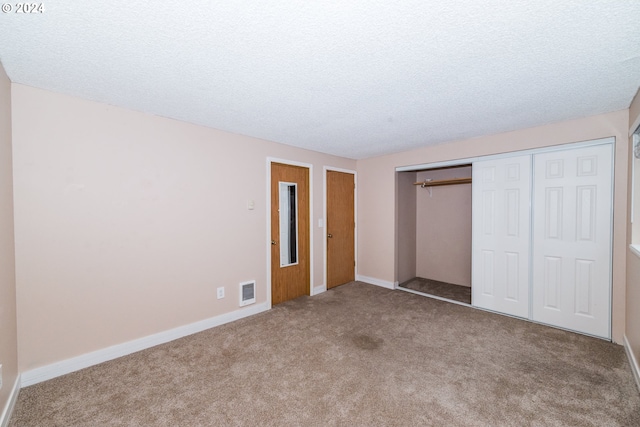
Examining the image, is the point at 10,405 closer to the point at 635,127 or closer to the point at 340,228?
the point at 340,228

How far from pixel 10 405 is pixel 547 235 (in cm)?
502

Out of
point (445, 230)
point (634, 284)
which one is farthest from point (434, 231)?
point (634, 284)

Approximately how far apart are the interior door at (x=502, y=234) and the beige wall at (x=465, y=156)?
0.25 m

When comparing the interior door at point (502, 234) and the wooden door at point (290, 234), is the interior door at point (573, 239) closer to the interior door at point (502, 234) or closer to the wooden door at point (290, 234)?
the interior door at point (502, 234)

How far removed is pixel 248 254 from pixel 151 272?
1101mm

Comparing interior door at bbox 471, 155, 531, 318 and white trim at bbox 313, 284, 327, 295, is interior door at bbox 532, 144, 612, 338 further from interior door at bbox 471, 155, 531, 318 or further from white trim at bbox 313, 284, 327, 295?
white trim at bbox 313, 284, 327, 295

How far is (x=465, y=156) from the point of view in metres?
3.65

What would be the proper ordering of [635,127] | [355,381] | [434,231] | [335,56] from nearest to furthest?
1. [335,56]
2. [355,381]
3. [635,127]
4. [434,231]

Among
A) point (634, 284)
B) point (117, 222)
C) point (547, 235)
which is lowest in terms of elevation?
point (634, 284)

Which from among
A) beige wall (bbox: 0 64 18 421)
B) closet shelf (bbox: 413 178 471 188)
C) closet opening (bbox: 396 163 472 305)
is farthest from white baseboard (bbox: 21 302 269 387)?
closet shelf (bbox: 413 178 471 188)

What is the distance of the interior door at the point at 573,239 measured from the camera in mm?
2719

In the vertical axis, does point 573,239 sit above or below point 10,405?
above

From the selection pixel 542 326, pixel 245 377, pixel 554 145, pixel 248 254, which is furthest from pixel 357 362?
pixel 554 145

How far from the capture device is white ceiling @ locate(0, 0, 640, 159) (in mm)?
1266
